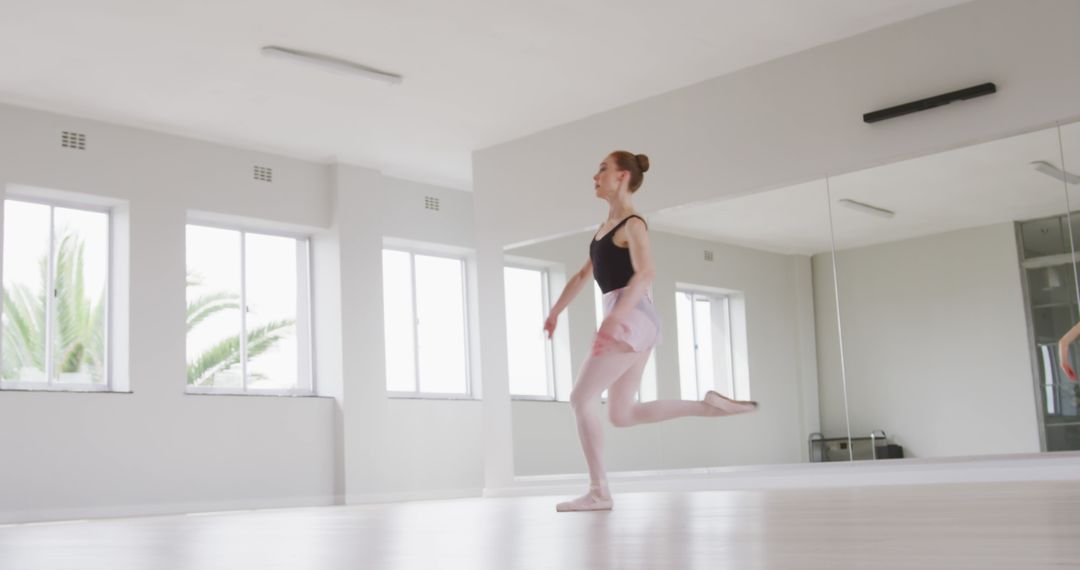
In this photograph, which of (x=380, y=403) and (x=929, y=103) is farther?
(x=380, y=403)

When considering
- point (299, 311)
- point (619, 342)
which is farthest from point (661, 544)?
point (299, 311)

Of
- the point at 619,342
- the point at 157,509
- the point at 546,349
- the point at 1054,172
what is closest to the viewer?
the point at 619,342

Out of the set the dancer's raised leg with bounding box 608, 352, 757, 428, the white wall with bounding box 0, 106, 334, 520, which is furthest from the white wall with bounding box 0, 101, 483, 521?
the dancer's raised leg with bounding box 608, 352, 757, 428

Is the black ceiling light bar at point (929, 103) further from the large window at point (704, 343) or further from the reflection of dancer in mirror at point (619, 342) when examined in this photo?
the reflection of dancer in mirror at point (619, 342)

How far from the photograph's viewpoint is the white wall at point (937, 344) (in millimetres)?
6719

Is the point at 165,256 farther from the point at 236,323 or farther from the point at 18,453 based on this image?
the point at 18,453

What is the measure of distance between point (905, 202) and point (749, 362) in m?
1.60

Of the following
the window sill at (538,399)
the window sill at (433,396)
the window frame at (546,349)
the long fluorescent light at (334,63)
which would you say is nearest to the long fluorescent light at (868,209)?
the window frame at (546,349)

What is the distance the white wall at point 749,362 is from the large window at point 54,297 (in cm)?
365

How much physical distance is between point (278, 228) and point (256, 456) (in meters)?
2.06

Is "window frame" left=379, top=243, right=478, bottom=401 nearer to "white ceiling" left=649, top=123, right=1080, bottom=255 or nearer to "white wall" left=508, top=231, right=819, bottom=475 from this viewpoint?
"white wall" left=508, top=231, right=819, bottom=475

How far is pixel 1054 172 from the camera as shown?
21.6ft

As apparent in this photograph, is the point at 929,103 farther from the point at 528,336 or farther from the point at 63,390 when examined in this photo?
the point at 63,390

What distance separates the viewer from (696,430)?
8336 mm
